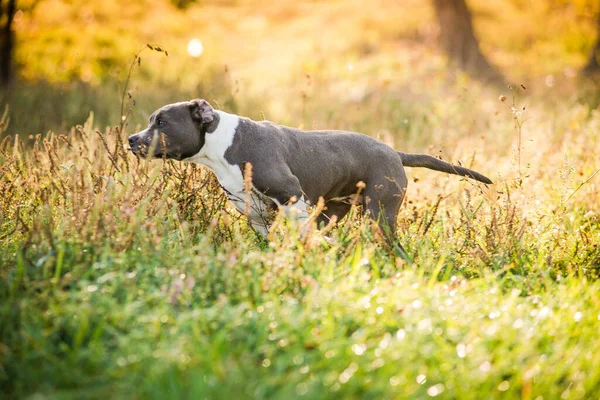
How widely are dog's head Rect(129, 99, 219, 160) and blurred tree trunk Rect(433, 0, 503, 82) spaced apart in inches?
463

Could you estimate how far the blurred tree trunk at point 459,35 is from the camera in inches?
631

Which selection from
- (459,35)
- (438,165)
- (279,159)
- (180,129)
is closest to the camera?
(180,129)

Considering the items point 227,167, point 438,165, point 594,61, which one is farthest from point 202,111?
point 594,61

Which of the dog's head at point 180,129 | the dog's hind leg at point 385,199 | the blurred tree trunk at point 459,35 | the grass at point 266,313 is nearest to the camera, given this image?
the grass at point 266,313

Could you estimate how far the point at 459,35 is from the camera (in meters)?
16.2

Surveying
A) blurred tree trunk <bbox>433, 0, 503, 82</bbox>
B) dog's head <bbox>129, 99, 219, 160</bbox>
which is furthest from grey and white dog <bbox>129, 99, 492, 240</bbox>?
blurred tree trunk <bbox>433, 0, 503, 82</bbox>

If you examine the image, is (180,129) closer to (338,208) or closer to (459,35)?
(338,208)

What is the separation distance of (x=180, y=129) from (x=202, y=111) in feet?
0.74

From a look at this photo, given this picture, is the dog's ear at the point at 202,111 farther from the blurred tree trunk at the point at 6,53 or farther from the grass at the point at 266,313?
the blurred tree trunk at the point at 6,53

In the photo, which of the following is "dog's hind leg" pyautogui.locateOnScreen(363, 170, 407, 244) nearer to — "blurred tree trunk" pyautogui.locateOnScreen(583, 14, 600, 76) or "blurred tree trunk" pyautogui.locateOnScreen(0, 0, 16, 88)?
"blurred tree trunk" pyautogui.locateOnScreen(0, 0, 16, 88)

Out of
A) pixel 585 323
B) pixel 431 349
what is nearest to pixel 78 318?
pixel 431 349

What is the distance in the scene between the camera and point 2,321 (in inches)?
137

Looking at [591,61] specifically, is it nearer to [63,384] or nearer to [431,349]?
[431,349]

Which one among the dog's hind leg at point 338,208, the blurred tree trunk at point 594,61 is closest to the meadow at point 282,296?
the dog's hind leg at point 338,208
